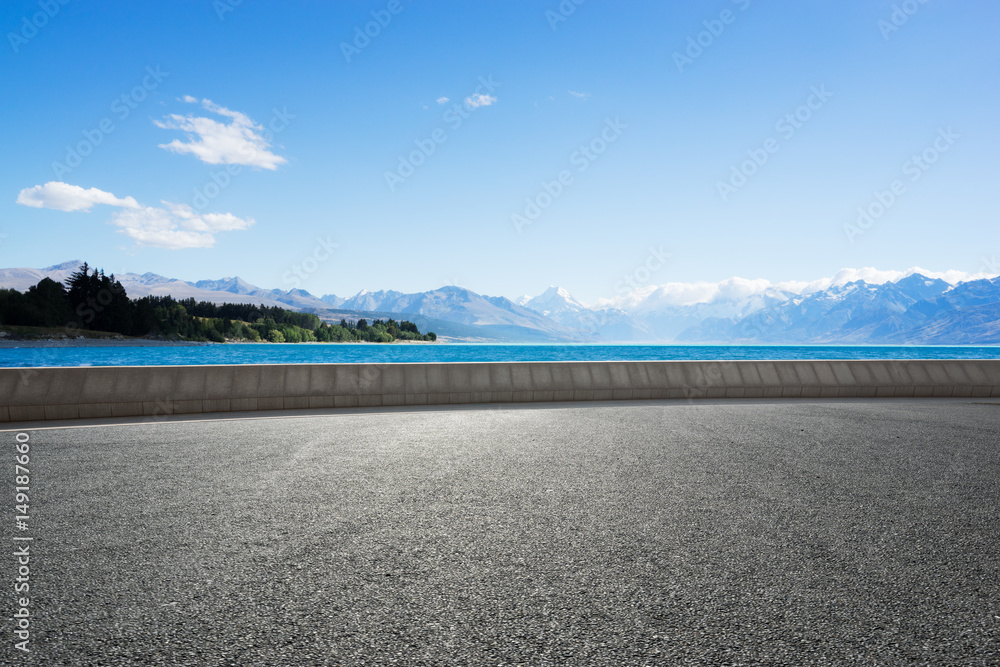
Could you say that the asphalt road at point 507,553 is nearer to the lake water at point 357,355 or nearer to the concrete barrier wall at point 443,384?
the concrete barrier wall at point 443,384

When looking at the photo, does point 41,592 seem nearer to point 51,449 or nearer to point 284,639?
point 284,639

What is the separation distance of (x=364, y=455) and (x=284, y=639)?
4.27 m

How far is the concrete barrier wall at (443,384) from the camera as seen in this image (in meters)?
10.4

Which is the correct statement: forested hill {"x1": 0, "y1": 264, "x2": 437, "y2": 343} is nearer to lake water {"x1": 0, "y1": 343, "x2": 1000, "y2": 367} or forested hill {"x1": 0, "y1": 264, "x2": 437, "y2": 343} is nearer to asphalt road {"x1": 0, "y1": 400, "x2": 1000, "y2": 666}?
lake water {"x1": 0, "y1": 343, "x2": 1000, "y2": 367}

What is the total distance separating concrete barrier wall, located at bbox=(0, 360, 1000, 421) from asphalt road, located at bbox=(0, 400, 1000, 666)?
296cm

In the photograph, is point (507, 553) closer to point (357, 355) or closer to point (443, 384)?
point (443, 384)

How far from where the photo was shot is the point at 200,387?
11109mm

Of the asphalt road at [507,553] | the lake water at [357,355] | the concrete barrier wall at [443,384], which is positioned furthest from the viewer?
the lake water at [357,355]

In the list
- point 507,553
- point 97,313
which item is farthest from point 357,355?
point 507,553

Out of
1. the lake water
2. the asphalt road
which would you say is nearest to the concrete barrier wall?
the asphalt road

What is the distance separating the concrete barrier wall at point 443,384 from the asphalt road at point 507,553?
9.73ft

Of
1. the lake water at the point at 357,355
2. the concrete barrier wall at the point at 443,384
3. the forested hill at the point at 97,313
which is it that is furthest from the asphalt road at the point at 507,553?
the forested hill at the point at 97,313

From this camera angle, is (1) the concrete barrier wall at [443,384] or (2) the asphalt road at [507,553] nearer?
(2) the asphalt road at [507,553]

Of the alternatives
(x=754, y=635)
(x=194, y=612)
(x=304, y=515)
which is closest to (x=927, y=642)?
(x=754, y=635)
